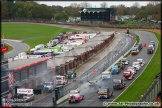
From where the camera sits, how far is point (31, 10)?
105 meters

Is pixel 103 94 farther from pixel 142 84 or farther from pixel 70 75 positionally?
pixel 70 75

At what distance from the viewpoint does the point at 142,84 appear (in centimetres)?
3186

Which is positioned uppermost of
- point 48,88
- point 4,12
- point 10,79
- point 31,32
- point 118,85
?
point 4,12

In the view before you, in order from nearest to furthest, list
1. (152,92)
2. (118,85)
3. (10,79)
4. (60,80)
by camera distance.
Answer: (152,92) → (10,79) → (118,85) → (60,80)

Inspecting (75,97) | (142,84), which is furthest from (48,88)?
(142,84)

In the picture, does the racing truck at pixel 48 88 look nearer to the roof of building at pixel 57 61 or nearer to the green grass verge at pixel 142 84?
the roof of building at pixel 57 61

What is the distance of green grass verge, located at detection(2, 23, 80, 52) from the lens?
240 feet

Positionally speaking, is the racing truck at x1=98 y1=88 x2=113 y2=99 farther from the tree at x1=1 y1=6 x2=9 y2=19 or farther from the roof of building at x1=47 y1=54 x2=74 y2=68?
the tree at x1=1 y1=6 x2=9 y2=19

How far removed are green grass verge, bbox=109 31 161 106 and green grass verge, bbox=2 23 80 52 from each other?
30.3 metres

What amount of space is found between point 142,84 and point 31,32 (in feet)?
184

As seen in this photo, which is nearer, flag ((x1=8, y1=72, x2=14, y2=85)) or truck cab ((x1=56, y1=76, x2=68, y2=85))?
flag ((x1=8, y1=72, x2=14, y2=85))

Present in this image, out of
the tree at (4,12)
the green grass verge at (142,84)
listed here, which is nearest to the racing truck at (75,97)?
the green grass verge at (142,84)

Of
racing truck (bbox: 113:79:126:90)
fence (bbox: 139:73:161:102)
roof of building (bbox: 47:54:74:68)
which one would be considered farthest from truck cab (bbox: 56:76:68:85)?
fence (bbox: 139:73:161:102)

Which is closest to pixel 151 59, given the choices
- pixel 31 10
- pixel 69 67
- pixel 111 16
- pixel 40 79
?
pixel 69 67
